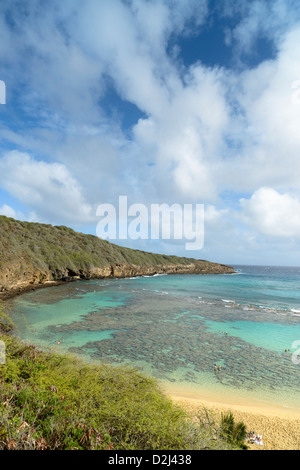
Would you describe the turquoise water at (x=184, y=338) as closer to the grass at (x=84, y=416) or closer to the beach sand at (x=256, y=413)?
the beach sand at (x=256, y=413)

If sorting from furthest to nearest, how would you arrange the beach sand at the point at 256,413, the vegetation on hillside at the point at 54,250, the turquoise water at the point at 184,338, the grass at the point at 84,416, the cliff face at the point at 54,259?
the vegetation on hillside at the point at 54,250 < the cliff face at the point at 54,259 < the turquoise water at the point at 184,338 < the beach sand at the point at 256,413 < the grass at the point at 84,416

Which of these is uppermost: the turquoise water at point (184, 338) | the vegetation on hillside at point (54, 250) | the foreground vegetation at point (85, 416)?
the vegetation on hillside at point (54, 250)

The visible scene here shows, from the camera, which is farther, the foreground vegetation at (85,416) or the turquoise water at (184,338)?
the turquoise water at (184,338)

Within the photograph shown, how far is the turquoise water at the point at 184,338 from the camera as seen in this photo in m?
16.4

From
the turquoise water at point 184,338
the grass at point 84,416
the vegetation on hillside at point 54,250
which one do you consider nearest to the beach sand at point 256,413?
the turquoise water at point 184,338

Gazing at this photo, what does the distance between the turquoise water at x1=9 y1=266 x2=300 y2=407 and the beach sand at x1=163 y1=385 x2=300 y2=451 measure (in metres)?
0.94

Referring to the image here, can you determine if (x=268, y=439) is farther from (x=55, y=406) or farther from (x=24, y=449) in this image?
(x=24, y=449)

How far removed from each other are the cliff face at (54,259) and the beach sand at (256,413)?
37.8 m

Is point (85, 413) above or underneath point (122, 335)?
above

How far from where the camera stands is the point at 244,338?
82.1 ft

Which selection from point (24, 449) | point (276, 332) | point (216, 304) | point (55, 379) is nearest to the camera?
point (24, 449)
